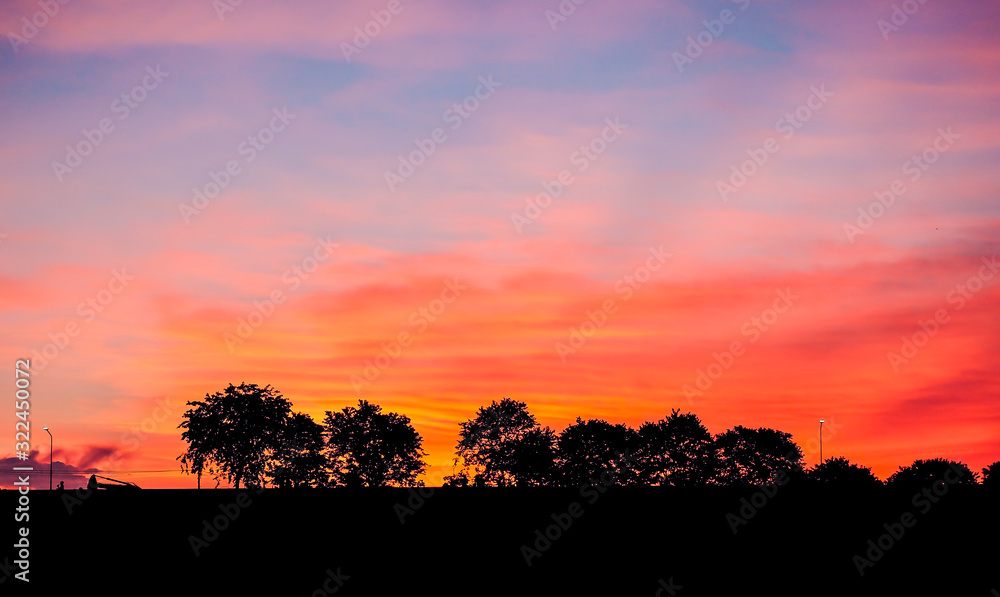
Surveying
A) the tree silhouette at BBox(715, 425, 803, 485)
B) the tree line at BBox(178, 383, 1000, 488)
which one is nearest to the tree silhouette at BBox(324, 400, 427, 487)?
the tree line at BBox(178, 383, 1000, 488)

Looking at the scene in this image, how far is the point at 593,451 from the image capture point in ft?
345

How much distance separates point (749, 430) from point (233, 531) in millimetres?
87812

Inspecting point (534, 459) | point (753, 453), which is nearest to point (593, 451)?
point (534, 459)

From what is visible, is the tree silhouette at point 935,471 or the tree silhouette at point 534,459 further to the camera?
the tree silhouette at point 534,459

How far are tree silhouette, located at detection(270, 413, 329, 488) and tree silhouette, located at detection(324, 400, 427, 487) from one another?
1466 mm

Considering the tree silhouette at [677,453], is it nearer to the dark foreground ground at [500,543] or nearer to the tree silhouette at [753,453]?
the tree silhouette at [753,453]

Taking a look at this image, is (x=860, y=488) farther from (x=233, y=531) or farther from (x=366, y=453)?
(x=366, y=453)

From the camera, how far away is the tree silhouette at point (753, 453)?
331 ft

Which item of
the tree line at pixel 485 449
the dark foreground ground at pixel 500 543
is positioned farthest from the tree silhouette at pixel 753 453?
the dark foreground ground at pixel 500 543

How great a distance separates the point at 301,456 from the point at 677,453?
4326 cm

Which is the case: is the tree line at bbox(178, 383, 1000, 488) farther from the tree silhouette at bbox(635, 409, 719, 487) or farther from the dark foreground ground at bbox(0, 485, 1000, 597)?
the dark foreground ground at bbox(0, 485, 1000, 597)

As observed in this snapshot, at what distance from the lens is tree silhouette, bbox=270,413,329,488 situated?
102 meters

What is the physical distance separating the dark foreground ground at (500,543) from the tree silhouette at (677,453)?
254ft

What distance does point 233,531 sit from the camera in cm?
2303
